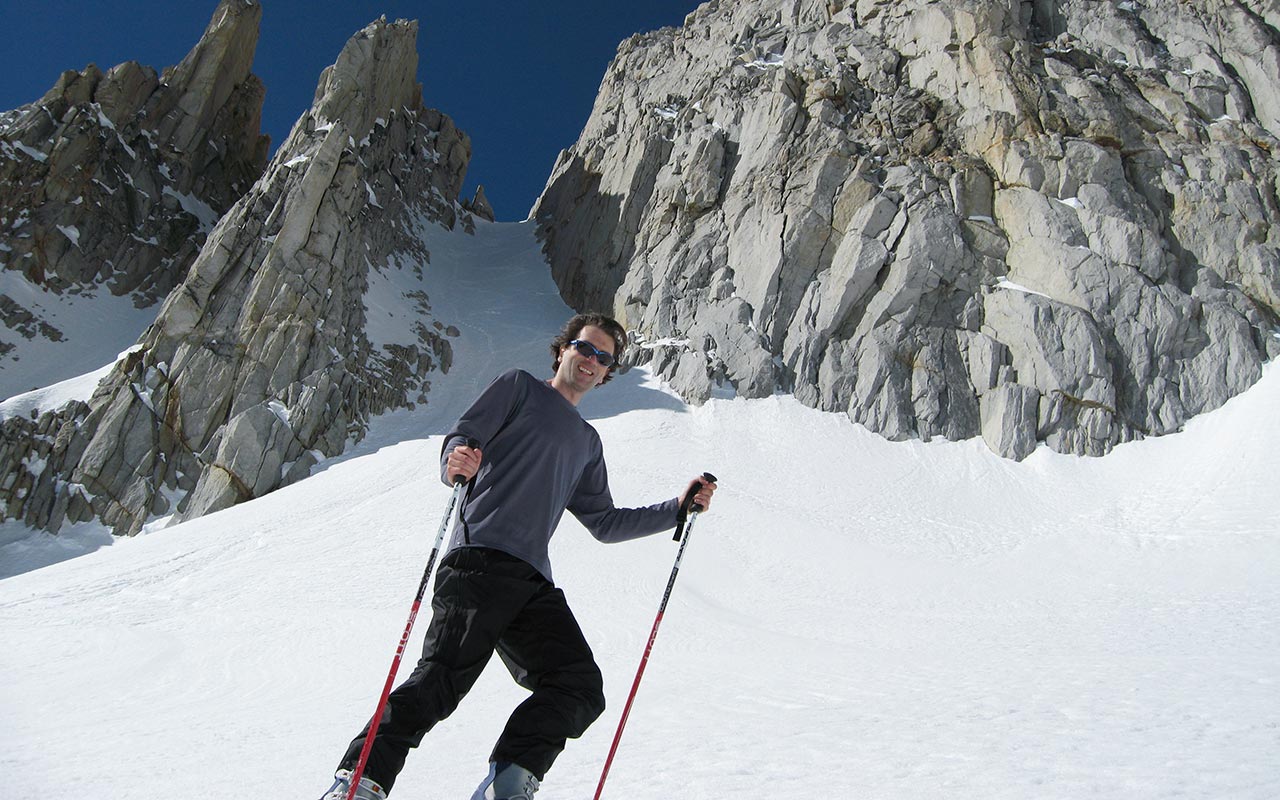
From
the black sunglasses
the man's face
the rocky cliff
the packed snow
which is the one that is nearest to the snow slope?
the rocky cliff

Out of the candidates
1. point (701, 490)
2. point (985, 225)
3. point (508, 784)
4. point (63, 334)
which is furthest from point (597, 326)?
point (63, 334)

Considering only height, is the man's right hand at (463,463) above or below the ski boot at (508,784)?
above

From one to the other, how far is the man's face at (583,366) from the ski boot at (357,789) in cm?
194

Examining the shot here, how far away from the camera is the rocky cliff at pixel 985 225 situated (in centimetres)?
2509

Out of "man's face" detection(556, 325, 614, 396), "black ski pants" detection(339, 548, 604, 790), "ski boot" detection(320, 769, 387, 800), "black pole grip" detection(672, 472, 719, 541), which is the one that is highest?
"man's face" detection(556, 325, 614, 396)

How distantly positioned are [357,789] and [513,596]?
0.89m

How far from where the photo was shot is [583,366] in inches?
146

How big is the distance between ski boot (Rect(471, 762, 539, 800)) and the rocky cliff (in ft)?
80.1

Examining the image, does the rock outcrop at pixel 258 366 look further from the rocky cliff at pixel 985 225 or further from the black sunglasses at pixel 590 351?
the black sunglasses at pixel 590 351

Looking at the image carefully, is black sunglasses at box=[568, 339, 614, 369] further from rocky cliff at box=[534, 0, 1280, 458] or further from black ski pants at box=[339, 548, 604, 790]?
rocky cliff at box=[534, 0, 1280, 458]

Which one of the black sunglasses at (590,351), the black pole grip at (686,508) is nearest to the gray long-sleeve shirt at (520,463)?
the black sunglasses at (590,351)

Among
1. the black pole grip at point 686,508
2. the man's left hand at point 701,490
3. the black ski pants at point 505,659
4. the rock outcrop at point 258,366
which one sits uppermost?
the rock outcrop at point 258,366

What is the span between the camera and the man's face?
12.1 feet

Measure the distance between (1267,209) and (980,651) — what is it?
2964 centimetres
